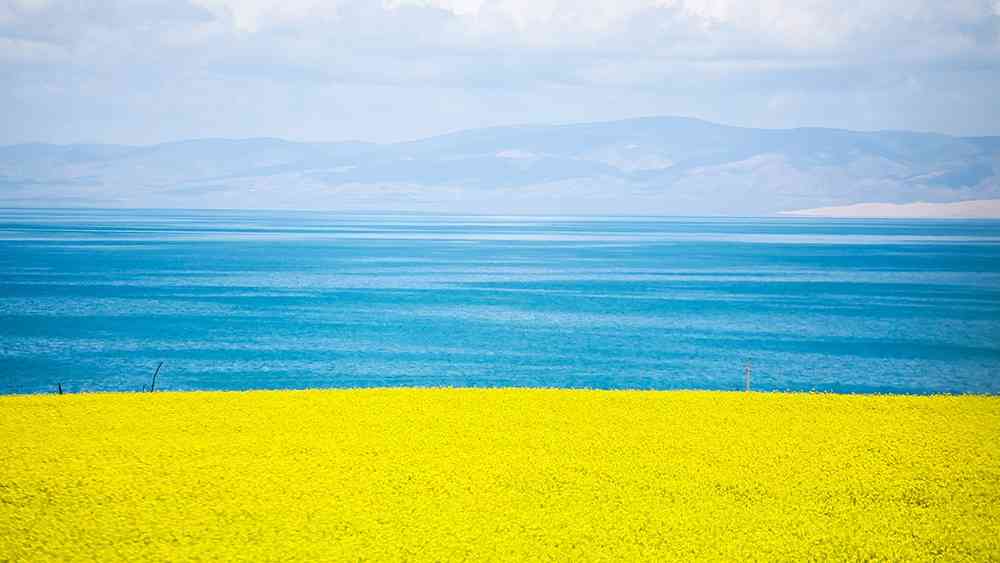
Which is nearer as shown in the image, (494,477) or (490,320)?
(494,477)

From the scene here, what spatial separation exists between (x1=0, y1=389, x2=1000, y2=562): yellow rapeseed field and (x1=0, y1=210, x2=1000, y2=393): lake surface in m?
21.8

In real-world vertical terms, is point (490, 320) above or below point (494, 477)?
below

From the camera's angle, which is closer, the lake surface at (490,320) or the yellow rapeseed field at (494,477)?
the yellow rapeseed field at (494,477)

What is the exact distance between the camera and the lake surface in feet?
A: 152

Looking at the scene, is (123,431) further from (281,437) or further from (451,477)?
(451,477)

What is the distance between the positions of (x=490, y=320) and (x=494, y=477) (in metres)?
47.4

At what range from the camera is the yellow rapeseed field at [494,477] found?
13.8m

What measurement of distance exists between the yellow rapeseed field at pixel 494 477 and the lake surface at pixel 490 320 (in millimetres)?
21817

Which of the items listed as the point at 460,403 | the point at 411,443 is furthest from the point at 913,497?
the point at 460,403

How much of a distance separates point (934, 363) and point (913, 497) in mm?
37892

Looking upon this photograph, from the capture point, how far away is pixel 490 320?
64062 millimetres

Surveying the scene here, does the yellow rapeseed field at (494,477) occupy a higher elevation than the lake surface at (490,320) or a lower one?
higher

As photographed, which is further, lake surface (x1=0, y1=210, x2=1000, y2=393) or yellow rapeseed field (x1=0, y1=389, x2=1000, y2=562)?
lake surface (x1=0, y1=210, x2=1000, y2=393)

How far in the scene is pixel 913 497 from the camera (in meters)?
15.9
